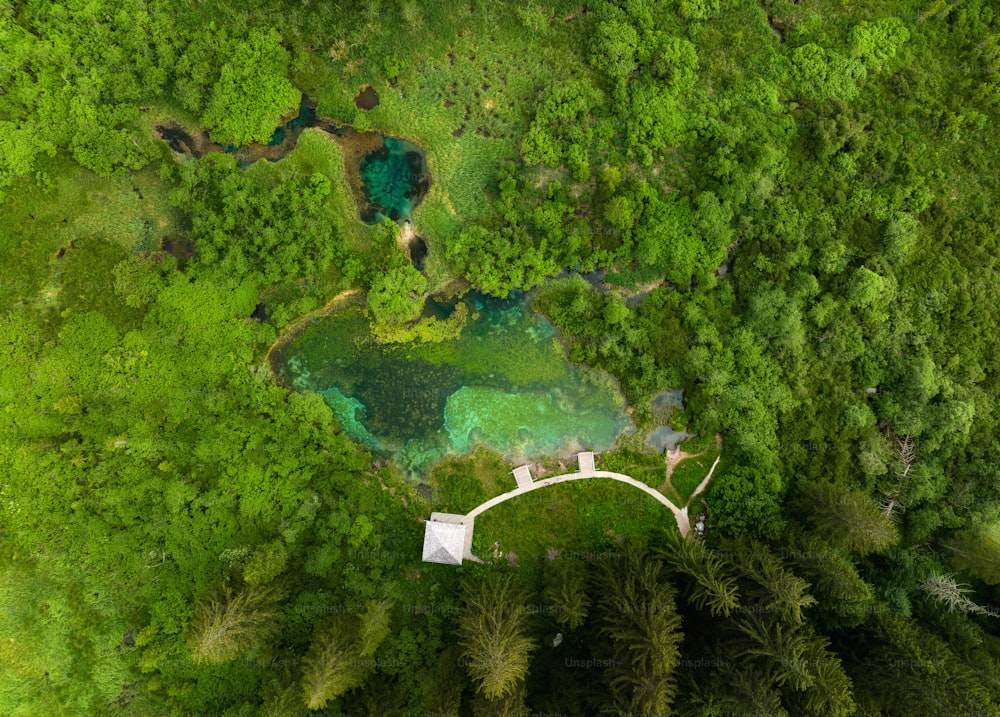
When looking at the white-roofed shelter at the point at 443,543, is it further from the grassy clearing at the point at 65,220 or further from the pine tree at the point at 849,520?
the grassy clearing at the point at 65,220

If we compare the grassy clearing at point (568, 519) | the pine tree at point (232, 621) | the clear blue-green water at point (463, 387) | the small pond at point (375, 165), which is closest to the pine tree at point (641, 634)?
the grassy clearing at point (568, 519)

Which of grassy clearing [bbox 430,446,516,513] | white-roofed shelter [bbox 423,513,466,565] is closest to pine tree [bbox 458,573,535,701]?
white-roofed shelter [bbox 423,513,466,565]

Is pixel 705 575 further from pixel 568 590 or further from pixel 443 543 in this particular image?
pixel 443 543

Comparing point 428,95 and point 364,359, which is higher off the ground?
point 428,95

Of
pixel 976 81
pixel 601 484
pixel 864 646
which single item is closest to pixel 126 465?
pixel 601 484

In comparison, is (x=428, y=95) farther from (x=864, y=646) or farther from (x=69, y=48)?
(x=864, y=646)

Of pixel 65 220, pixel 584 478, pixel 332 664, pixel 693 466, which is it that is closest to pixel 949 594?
pixel 693 466

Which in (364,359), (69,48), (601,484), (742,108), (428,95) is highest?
(742,108)
